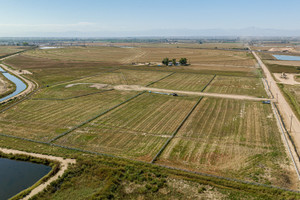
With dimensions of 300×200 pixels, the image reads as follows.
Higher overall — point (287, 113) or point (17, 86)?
Result: point (17, 86)

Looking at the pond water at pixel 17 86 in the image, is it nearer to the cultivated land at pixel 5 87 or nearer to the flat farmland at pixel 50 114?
the cultivated land at pixel 5 87

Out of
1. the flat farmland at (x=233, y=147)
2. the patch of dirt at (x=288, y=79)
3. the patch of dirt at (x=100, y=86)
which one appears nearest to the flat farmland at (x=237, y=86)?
the patch of dirt at (x=288, y=79)

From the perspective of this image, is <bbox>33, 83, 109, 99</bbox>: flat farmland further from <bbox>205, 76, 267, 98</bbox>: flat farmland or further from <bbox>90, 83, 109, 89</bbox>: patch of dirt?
<bbox>205, 76, 267, 98</bbox>: flat farmland

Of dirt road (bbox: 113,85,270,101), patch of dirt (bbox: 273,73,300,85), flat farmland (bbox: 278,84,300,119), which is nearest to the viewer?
flat farmland (bbox: 278,84,300,119)

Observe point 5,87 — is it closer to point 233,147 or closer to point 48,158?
point 48,158

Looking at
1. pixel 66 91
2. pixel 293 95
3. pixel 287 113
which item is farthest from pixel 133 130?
→ pixel 293 95

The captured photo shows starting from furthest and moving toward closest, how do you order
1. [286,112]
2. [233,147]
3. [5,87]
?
1. [5,87]
2. [286,112]
3. [233,147]

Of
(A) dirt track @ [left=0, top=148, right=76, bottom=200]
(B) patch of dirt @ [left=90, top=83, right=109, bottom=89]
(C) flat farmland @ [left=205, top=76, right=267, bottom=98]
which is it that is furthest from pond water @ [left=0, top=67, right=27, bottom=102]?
(C) flat farmland @ [left=205, top=76, right=267, bottom=98]
